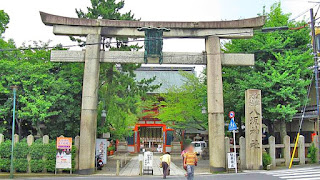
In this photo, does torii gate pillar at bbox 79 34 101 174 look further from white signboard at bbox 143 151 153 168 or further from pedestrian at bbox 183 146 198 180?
pedestrian at bbox 183 146 198 180

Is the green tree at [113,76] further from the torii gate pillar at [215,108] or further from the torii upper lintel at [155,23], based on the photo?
the torii gate pillar at [215,108]

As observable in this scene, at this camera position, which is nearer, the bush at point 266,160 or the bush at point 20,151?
the bush at point 20,151

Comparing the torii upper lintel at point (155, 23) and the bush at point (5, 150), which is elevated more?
the torii upper lintel at point (155, 23)

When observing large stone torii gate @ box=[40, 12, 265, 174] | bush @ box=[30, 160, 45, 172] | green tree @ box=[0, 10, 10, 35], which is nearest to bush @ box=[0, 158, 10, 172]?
bush @ box=[30, 160, 45, 172]

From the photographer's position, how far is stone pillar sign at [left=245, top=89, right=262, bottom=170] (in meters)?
16.1

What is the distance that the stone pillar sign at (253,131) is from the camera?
16078 mm

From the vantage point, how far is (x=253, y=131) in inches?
640

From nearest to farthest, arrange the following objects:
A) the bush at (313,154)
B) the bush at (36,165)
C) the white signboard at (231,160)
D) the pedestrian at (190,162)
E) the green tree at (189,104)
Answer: the pedestrian at (190,162)
the white signboard at (231,160)
the bush at (36,165)
the bush at (313,154)
the green tree at (189,104)

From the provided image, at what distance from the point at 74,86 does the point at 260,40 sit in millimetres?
12385

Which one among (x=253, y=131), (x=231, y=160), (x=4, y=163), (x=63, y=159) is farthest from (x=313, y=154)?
(x=4, y=163)

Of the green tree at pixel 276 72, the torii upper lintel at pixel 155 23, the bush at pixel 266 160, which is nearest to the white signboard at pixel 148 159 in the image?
the bush at pixel 266 160

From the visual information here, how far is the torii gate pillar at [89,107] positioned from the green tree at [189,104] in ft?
30.2

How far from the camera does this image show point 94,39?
16.9m

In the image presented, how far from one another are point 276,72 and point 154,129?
2571 centimetres
